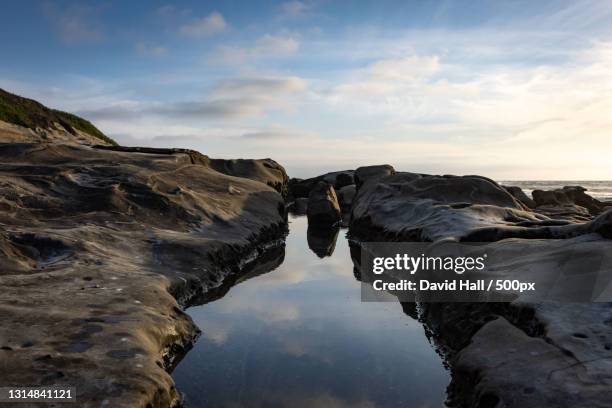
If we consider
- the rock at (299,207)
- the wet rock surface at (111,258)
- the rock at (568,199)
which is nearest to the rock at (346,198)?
the rock at (299,207)

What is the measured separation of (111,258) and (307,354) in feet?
14.6

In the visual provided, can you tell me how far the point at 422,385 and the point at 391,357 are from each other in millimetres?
1054

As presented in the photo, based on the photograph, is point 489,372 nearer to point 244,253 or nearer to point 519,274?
point 519,274

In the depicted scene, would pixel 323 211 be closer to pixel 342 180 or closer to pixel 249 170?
pixel 249 170

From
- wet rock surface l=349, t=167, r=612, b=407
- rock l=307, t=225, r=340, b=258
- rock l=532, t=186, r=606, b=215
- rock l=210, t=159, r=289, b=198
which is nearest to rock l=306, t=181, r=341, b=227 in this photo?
rock l=307, t=225, r=340, b=258

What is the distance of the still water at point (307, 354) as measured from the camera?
658cm

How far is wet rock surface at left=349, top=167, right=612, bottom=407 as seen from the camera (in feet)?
16.3

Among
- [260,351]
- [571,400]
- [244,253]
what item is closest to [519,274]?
[571,400]

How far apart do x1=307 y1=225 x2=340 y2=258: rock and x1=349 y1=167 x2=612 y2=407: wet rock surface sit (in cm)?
402

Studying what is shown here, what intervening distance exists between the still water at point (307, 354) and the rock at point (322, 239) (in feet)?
20.2

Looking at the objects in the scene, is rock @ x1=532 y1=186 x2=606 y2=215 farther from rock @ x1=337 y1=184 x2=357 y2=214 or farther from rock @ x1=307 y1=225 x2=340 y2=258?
rock @ x1=307 y1=225 x2=340 y2=258

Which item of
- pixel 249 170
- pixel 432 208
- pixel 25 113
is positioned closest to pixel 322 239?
pixel 432 208

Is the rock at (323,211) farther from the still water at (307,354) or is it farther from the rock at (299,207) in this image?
the still water at (307,354)

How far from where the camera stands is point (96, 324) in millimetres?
6438
